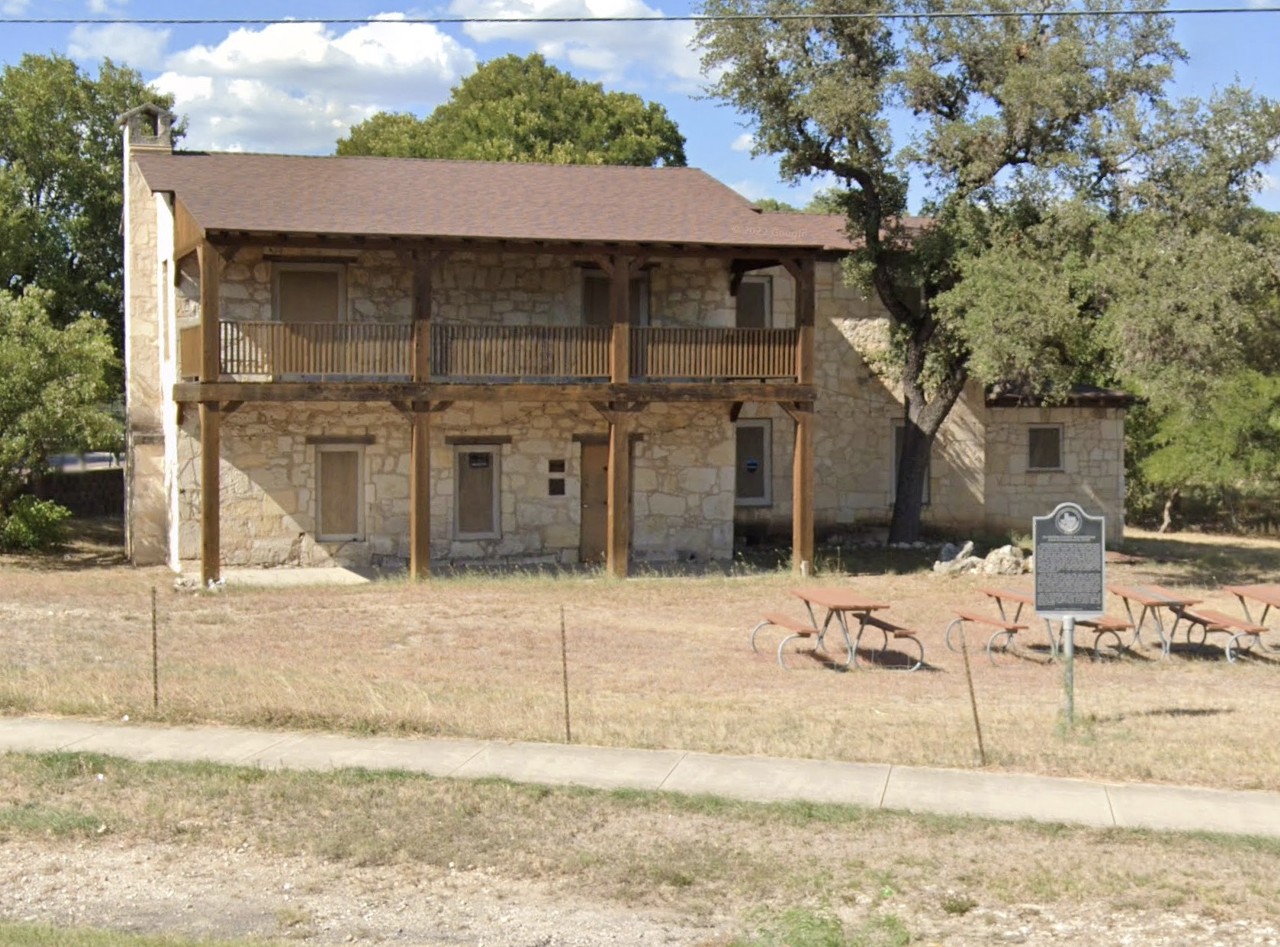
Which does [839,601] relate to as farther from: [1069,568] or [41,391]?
[41,391]

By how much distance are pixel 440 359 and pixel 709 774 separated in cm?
1331

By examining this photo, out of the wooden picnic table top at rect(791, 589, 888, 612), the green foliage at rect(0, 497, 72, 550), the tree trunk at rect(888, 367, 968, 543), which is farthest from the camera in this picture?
the tree trunk at rect(888, 367, 968, 543)

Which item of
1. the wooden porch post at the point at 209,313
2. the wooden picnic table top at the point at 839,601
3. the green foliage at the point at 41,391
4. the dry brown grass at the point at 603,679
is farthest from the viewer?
the green foliage at the point at 41,391

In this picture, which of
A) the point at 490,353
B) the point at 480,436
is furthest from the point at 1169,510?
the point at 490,353

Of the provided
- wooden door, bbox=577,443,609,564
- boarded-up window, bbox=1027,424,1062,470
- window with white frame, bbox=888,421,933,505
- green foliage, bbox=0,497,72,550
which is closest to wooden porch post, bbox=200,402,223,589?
green foliage, bbox=0,497,72,550

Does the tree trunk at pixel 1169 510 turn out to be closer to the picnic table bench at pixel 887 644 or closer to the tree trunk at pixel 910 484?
the tree trunk at pixel 910 484

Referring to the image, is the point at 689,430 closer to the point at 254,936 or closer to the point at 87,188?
the point at 87,188

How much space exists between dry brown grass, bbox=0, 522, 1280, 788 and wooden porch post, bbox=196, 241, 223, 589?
2.90 feet

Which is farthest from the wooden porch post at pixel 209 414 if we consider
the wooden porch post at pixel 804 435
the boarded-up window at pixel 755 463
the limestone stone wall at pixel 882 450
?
the boarded-up window at pixel 755 463

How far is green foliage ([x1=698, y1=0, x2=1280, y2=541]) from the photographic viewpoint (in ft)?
69.5

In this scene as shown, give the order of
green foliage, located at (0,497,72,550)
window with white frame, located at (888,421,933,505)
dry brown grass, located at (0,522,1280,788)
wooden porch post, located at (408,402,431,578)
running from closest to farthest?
dry brown grass, located at (0,522,1280,788)
wooden porch post, located at (408,402,431,578)
green foliage, located at (0,497,72,550)
window with white frame, located at (888,421,933,505)

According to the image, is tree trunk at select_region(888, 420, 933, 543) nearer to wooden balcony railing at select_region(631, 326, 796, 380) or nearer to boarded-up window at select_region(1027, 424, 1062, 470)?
boarded-up window at select_region(1027, 424, 1062, 470)

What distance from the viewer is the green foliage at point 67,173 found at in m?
33.3

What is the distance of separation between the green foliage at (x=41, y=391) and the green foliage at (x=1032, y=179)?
1112cm
